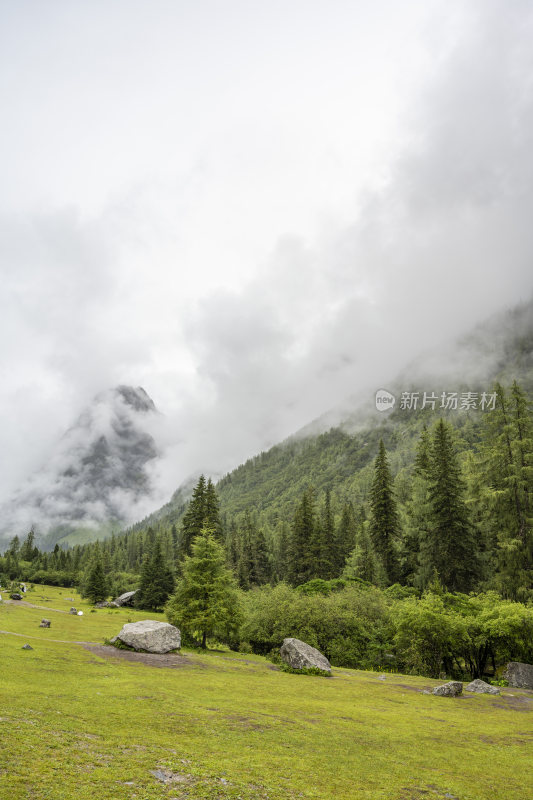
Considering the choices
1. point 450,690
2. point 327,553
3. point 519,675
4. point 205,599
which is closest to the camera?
point 450,690

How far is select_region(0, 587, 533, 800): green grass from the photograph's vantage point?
892cm

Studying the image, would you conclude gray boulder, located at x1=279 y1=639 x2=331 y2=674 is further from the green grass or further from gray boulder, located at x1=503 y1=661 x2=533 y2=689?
gray boulder, located at x1=503 y1=661 x2=533 y2=689

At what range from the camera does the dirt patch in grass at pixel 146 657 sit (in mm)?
25781

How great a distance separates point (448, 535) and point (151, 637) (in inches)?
1389

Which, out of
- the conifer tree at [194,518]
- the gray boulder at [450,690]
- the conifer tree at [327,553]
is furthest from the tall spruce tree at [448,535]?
the conifer tree at [194,518]

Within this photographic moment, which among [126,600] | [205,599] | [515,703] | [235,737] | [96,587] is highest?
[205,599]

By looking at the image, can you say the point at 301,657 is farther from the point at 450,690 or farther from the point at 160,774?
the point at 160,774

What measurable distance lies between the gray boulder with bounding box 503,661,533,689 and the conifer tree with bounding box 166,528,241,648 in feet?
68.2

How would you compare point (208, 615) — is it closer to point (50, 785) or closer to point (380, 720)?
point (380, 720)

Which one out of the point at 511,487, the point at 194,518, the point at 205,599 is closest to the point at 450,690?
the point at 205,599

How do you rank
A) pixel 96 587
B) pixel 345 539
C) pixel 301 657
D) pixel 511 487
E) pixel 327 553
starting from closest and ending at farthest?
pixel 301 657 → pixel 511 487 → pixel 96 587 → pixel 327 553 → pixel 345 539

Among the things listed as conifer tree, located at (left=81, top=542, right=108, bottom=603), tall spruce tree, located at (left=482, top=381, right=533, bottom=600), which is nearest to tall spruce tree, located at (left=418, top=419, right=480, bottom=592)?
tall spruce tree, located at (left=482, top=381, right=533, bottom=600)

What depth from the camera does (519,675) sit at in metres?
27.9

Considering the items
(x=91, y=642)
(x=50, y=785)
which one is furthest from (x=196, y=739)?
(x=91, y=642)
